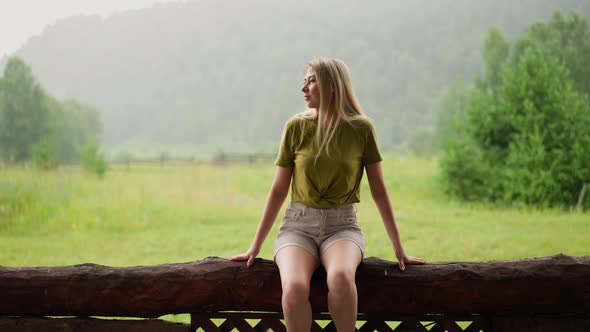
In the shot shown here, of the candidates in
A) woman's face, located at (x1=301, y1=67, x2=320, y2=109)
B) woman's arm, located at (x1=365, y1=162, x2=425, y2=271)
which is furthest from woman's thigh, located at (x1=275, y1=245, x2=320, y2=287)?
woman's face, located at (x1=301, y1=67, x2=320, y2=109)

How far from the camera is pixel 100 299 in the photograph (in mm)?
2857

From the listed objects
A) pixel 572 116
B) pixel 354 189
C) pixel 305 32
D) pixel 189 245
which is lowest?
pixel 189 245

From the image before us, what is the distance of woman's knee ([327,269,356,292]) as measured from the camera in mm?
2359

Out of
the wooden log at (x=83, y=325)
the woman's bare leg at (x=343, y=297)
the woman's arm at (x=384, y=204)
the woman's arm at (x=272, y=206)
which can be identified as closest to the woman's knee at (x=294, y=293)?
the woman's bare leg at (x=343, y=297)

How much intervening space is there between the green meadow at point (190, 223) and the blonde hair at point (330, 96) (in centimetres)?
388

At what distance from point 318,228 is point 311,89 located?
0.70 metres

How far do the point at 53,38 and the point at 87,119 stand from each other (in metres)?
6.01

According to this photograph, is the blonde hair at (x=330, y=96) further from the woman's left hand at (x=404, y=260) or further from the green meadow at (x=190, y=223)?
the green meadow at (x=190, y=223)

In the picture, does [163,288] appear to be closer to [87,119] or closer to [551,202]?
[551,202]

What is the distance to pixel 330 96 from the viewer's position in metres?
2.69

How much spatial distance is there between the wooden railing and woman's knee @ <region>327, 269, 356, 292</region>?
0.95 ft

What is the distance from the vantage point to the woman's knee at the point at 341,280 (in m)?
2.36

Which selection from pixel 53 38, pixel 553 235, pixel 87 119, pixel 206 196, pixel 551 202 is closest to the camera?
pixel 553 235

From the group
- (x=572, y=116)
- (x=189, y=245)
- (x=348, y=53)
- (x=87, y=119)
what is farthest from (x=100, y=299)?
(x=348, y=53)
